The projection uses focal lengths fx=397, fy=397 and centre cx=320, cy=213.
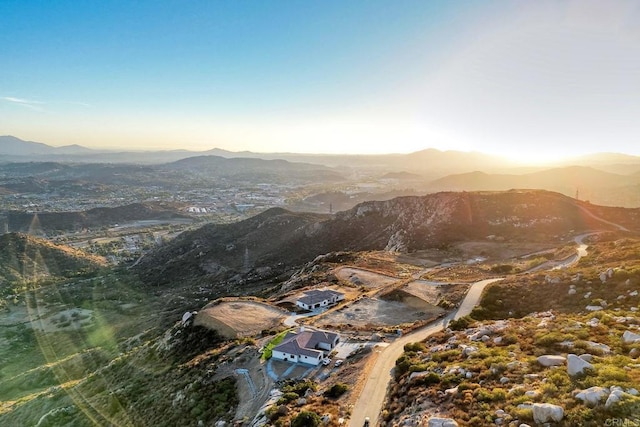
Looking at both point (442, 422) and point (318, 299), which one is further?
point (318, 299)

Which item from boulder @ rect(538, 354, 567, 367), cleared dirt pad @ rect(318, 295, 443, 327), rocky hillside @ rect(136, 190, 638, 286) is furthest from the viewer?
rocky hillside @ rect(136, 190, 638, 286)

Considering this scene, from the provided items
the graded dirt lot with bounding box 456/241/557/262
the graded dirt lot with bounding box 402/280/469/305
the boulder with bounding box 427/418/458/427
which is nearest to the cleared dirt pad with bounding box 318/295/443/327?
the graded dirt lot with bounding box 402/280/469/305

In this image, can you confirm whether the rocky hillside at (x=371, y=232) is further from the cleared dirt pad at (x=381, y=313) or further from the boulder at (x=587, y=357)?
the boulder at (x=587, y=357)

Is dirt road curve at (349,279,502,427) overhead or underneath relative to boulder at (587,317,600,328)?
underneath

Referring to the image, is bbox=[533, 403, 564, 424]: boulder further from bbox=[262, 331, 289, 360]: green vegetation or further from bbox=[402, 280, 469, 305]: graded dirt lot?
bbox=[402, 280, 469, 305]: graded dirt lot

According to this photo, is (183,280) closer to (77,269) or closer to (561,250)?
(77,269)

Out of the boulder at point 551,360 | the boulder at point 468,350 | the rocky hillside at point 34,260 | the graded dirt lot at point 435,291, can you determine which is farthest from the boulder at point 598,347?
the rocky hillside at point 34,260

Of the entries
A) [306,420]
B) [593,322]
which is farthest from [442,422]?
[593,322]

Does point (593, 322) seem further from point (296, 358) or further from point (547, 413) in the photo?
point (296, 358)
